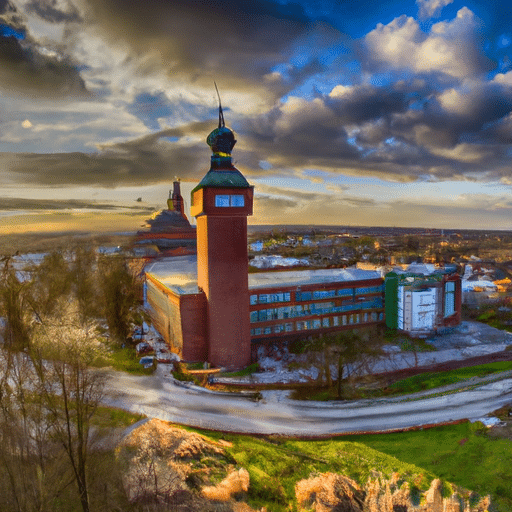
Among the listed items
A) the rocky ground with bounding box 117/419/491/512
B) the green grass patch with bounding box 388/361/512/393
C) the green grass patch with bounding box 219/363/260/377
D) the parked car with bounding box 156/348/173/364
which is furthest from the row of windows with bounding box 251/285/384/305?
the rocky ground with bounding box 117/419/491/512

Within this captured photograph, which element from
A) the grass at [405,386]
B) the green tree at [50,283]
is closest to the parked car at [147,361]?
the green tree at [50,283]

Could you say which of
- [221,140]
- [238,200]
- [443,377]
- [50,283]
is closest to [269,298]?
[238,200]

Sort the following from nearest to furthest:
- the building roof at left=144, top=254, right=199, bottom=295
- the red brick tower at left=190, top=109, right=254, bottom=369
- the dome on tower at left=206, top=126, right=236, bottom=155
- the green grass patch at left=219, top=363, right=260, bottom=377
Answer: the green grass patch at left=219, top=363, right=260, bottom=377 → the red brick tower at left=190, top=109, right=254, bottom=369 → the dome on tower at left=206, top=126, right=236, bottom=155 → the building roof at left=144, top=254, right=199, bottom=295

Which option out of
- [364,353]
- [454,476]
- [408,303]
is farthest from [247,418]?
[408,303]

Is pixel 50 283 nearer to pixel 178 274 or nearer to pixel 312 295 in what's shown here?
pixel 178 274

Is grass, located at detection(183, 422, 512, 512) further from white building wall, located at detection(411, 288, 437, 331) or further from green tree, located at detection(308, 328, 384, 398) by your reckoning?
white building wall, located at detection(411, 288, 437, 331)

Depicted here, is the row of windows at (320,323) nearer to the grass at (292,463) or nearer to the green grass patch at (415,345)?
the green grass patch at (415,345)
